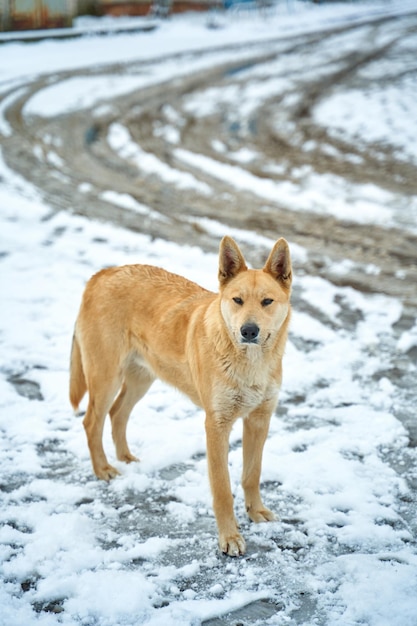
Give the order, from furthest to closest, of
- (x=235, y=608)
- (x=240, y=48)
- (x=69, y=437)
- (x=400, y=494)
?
(x=240, y=48) < (x=69, y=437) < (x=400, y=494) < (x=235, y=608)

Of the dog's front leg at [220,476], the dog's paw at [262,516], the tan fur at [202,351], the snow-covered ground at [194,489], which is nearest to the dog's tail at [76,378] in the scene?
the tan fur at [202,351]

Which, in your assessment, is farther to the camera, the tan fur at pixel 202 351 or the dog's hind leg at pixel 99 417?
the dog's hind leg at pixel 99 417

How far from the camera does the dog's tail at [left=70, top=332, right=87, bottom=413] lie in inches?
192

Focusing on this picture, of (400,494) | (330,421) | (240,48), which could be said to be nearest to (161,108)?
(240,48)

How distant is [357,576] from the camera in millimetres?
3605

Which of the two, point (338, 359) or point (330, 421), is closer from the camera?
point (330, 421)

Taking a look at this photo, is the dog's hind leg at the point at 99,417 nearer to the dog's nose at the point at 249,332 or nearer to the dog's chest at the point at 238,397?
the dog's chest at the point at 238,397

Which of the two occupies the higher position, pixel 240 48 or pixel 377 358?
pixel 240 48

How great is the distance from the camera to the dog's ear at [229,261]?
4184 millimetres

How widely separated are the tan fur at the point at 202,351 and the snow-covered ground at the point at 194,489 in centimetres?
27

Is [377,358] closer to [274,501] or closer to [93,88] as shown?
[274,501]

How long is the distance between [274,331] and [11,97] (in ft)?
46.3

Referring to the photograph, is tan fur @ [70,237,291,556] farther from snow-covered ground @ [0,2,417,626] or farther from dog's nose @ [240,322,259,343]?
snow-covered ground @ [0,2,417,626]

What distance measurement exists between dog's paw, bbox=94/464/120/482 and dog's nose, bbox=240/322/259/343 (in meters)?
1.51
